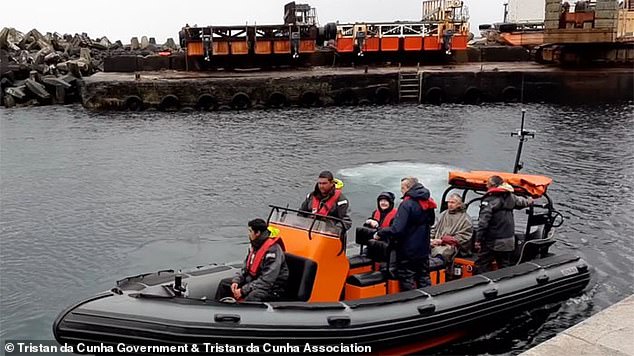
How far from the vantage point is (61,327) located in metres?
6.23

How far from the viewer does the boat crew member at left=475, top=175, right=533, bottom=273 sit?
25.3ft

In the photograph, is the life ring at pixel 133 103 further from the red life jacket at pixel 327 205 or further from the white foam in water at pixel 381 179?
the red life jacket at pixel 327 205

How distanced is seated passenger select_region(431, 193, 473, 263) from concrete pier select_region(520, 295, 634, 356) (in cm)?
236

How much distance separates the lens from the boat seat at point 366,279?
7.22 m

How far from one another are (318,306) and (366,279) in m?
0.84

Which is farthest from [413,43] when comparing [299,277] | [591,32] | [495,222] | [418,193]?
[299,277]

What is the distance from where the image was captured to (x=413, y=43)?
1373 inches

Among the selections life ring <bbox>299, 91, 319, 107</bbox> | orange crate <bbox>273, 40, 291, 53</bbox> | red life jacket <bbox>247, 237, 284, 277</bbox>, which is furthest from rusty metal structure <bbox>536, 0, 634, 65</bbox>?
red life jacket <bbox>247, 237, 284, 277</bbox>

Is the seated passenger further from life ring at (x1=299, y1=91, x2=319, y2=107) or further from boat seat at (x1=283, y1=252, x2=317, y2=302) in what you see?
life ring at (x1=299, y1=91, x2=319, y2=107)

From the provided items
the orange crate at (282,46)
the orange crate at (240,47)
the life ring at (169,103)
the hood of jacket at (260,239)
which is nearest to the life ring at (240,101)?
the life ring at (169,103)

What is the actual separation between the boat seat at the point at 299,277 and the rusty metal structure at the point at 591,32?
29464 millimetres

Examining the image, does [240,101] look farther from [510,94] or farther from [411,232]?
[411,232]

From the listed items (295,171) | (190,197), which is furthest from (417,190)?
(295,171)
